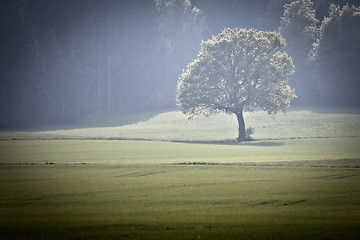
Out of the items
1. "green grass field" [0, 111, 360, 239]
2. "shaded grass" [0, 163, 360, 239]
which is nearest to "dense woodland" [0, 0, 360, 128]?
"green grass field" [0, 111, 360, 239]

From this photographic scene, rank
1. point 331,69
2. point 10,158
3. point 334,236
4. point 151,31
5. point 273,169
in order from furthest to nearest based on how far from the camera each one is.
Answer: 1. point 151,31
2. point 331,69
3. point 10,158
4. point 273,169
5. point 334,236

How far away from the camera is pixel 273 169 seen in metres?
26.2

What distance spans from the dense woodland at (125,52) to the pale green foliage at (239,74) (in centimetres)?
2736

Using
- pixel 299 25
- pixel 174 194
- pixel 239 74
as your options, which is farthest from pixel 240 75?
pixel 299 25

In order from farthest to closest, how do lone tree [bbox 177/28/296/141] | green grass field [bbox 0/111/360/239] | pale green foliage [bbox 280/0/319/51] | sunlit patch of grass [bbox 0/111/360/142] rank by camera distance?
pale green foliage [bbox 280/0/319/51]
sunlit patch of grass [bbox 0/111/360/142]
lone tree [bbox 177/28/296/141]
green grass field [bbox 0/111/360/239]

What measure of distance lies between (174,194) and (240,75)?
3381cm

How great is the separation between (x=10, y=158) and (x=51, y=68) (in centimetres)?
5538

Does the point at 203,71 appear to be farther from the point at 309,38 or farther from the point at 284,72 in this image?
the point at 309,38

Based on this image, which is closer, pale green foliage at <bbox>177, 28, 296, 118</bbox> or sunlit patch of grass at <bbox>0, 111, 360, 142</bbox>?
pale green foliage at <bbox>177, 28, 296, 118</bbox>

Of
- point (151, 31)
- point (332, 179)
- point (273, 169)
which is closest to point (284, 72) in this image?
point (273, 169)

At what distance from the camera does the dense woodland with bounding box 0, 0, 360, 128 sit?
3000 inches

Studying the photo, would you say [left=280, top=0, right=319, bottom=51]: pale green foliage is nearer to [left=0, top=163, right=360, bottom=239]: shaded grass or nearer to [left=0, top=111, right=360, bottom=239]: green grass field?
[left=0, top=111, right=360, bottom=239]: green grass field

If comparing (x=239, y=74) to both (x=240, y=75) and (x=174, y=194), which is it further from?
(x=174, y=194)

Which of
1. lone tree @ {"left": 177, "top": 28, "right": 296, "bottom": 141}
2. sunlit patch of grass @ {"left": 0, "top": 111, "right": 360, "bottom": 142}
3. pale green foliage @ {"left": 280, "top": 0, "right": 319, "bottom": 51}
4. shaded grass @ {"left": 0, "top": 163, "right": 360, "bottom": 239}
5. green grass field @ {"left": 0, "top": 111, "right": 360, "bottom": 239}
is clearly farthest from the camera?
pale green foliage @ {"left": 280, "top": 0, "right": 319, "bottom": 51}
